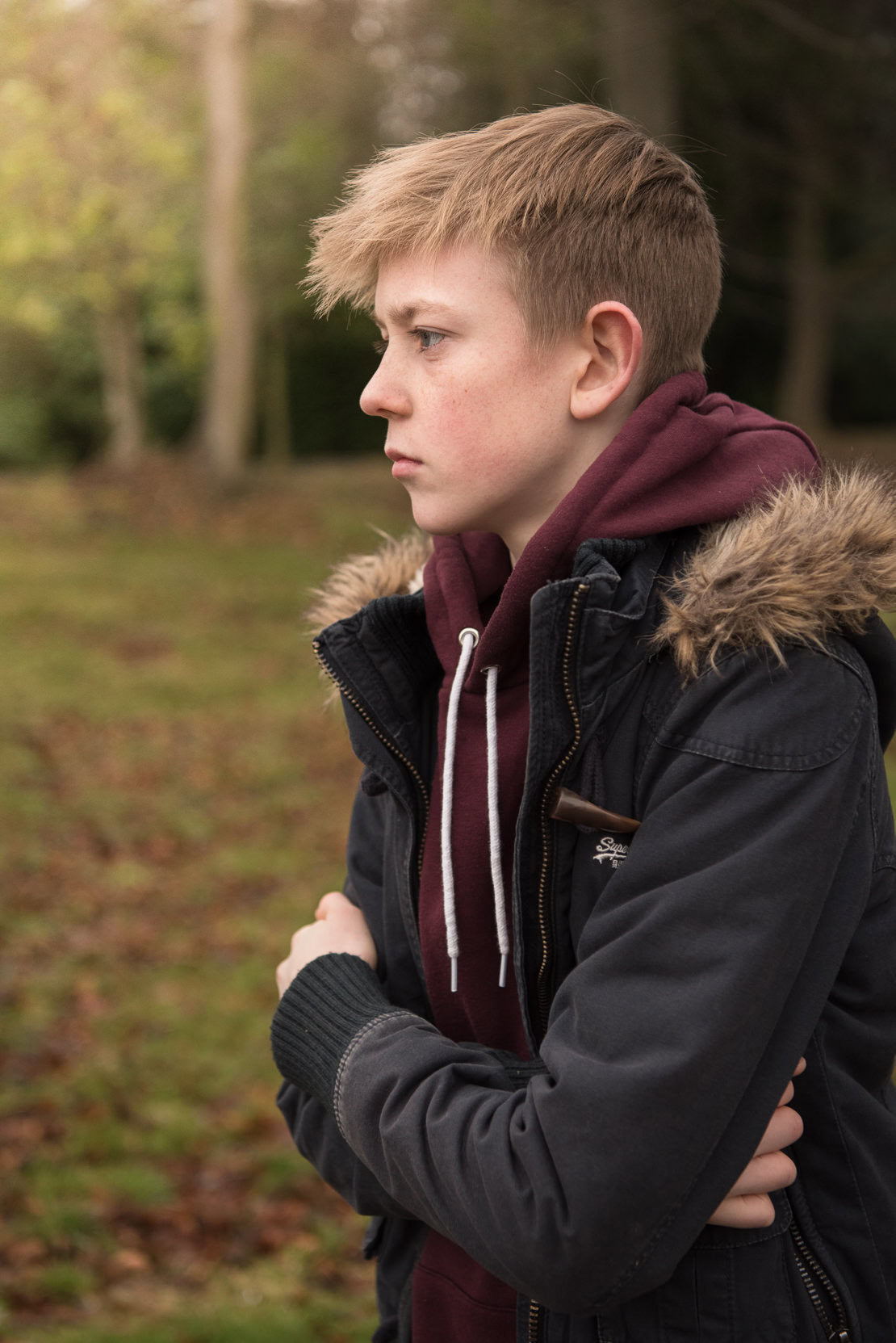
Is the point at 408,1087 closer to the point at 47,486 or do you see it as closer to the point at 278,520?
the point at 278,520

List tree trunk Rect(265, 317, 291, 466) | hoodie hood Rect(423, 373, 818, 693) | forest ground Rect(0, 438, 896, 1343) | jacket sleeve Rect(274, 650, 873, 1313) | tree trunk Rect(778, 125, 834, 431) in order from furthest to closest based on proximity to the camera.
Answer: tree trunk Rect(265, 317, 291, 466) < tree trunk Rect(778, 125, 834, 431) < forest ground Rect(0, 438, 896, 1343) < hoodie hood Rect(423, 373, 818, 693) < jacket sleeve Rect(274, 650, 873, 1313)

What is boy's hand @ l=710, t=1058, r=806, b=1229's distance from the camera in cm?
149

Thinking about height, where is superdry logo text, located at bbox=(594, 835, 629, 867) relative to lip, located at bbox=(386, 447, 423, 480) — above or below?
below

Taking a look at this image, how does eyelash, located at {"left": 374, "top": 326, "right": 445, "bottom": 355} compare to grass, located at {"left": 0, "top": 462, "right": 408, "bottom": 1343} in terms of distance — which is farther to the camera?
grass, located at {"left": 0, "top": 462, "right": 408, "bottom": 1343}

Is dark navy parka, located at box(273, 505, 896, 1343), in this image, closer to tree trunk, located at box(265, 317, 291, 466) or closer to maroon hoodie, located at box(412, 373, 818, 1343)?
maroon hoodie, located at box(412, 373, 818, 1343)

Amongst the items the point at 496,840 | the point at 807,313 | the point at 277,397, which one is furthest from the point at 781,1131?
the point at 277,397

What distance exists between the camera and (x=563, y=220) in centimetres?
164

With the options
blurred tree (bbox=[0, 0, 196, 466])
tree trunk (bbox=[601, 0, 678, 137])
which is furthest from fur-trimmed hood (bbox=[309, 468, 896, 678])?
blurred tree (bbox=[0, 0, 196, 466])

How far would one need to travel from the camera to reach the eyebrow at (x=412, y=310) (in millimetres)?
1628

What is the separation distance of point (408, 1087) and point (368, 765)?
1.58 ft

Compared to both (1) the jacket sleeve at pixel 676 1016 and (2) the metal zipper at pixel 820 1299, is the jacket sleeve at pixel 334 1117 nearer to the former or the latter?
(1) the jacket sleeve at pixel 676 1016

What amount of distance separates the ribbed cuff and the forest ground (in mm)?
767

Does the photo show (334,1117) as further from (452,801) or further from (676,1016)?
(676,1016)

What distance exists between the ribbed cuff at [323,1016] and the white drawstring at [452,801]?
133mm
